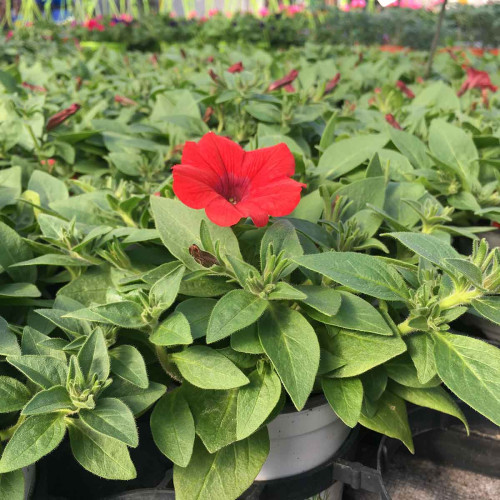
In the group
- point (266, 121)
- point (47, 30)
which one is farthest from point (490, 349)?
point (47, 30)

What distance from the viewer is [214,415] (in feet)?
2.75

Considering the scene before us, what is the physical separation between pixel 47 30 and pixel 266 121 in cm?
443

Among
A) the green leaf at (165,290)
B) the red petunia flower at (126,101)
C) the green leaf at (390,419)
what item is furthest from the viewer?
the red petunia flower at (126,101)

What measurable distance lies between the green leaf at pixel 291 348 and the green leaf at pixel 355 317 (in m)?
0.03

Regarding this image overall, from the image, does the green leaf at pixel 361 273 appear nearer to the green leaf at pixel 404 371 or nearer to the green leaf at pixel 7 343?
the green leaf at pixel 404 371

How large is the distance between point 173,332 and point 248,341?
110 millimetres

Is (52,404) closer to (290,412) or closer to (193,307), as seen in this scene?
(193,307)

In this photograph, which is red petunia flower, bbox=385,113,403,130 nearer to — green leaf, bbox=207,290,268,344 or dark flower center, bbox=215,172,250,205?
dark flower center, bbox=215,172,250,205

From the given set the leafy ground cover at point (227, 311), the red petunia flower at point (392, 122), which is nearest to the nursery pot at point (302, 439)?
the leafy ground cover at point (227, 311)

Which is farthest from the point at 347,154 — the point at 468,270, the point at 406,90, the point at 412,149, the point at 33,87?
the point at 33,87

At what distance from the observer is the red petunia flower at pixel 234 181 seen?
2.71ft

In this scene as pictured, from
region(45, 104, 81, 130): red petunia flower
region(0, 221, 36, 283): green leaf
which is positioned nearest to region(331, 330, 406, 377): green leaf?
region(0, 221, 36, 283): green leaf

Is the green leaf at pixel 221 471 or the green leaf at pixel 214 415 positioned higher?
the green leaf at pixel 214 415

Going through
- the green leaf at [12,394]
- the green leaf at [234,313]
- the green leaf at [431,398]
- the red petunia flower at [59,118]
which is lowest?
the green leaf at [431,398]
